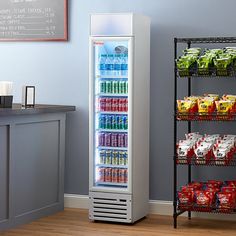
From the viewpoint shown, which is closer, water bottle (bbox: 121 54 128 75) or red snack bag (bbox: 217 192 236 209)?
red snack bag (bbox: 217 192 236 209)

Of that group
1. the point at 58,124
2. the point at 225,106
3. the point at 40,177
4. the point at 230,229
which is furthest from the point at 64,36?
the point at 230,229

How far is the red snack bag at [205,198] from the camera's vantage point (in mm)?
5746

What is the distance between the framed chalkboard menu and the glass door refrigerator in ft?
2.50

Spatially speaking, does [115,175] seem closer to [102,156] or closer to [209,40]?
[102,156]

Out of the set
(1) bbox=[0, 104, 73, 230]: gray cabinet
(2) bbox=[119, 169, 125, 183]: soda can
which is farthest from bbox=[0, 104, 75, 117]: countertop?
(2) bbox=[119, 169, 125, 183]: soda can

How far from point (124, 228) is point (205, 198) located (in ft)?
2.52

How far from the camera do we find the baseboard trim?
6.09 meters

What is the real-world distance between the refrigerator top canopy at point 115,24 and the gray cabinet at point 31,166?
3.07ft

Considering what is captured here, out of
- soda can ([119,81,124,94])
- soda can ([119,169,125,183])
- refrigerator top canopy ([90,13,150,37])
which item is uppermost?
refrigerator top canopy ([90,13,150,37])

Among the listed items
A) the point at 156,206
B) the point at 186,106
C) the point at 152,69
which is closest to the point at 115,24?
the point at 152,69

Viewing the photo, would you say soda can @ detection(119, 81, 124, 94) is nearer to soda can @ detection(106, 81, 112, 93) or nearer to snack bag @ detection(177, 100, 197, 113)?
soda can @ detection(106, 81, 112, 93)

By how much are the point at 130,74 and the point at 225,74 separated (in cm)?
84

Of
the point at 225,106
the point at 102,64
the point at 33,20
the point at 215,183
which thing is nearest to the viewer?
the point at 225,106

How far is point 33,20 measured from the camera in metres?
6.70
